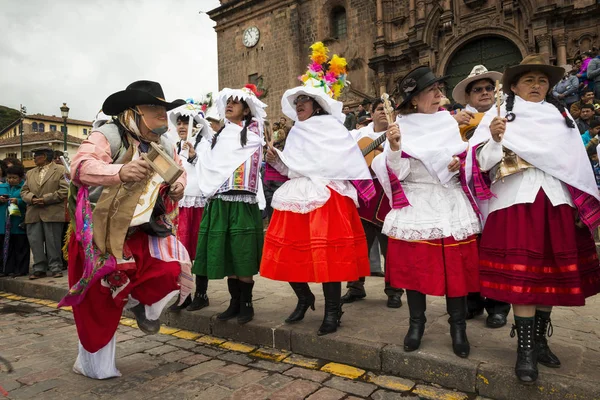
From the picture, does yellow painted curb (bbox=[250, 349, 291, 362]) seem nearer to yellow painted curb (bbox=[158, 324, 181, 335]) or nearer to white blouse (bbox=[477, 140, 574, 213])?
yellow painted curb (bbox=[158, 324, 181, 335])

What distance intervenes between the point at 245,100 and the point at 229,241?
56.6 inches

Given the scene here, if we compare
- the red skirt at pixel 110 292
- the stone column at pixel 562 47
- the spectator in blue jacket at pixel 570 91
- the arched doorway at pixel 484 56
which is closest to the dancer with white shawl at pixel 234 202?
the red skirt at pixel 110 292

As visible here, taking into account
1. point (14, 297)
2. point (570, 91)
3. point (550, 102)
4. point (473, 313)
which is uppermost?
point (570, 91)

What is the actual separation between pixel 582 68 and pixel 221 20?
2035cm

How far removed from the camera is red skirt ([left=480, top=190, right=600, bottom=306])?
2703mm

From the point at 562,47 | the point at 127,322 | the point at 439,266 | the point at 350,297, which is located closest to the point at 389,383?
the point at 439,266

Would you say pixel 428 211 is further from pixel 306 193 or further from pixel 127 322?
pixel 127 322

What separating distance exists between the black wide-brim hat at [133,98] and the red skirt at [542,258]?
8.43 feet

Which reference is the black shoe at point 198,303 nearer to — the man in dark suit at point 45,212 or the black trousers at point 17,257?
the man in dark suit at point 45,212

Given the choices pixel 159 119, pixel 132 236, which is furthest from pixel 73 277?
pixel 159 119

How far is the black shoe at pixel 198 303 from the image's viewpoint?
4806 mm

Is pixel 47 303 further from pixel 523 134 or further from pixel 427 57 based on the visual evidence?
pixel 427 57

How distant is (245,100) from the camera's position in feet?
14.7

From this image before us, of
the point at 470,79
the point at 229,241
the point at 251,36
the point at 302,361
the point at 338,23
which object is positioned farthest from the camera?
the point at 251,36
